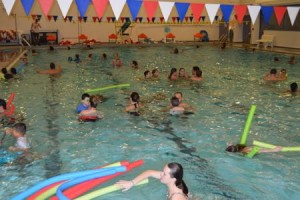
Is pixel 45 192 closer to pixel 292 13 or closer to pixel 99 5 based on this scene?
pixel 99 5

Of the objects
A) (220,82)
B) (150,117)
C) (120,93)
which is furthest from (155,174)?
(220,82)

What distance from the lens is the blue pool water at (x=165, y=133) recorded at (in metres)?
4.73

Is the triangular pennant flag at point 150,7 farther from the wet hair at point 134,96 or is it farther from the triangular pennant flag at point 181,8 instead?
the wet hair at point 134,96

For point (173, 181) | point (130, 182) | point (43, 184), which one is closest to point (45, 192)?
point (43, 184)

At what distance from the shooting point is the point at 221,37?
31625 millimetres

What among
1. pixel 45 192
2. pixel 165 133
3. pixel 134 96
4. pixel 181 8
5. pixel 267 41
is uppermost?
pixel 181 8

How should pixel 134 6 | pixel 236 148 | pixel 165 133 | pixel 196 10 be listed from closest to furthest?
pixel 236 148
pixel 165 133
pixel 134 6
pixel 196 10

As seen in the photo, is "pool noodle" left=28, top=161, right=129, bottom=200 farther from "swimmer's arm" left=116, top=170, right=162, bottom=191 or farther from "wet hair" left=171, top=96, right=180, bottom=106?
"wet hair" left=171, top=96, right=180, bottom=106

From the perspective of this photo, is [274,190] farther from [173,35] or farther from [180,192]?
[173,35]

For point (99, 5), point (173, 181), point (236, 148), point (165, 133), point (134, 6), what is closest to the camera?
point (173, 181)

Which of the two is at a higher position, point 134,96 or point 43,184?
point 134,96

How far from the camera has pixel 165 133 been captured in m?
6.75

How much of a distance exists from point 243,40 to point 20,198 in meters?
29.6

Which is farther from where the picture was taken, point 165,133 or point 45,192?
point 165,133
